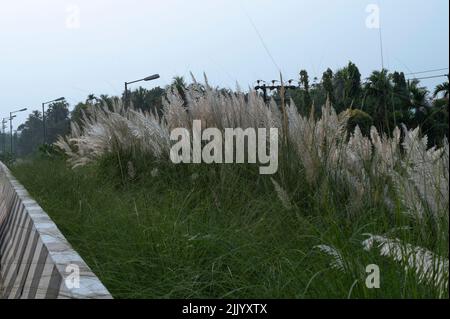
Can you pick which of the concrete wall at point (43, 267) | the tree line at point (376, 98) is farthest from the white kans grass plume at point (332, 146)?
the concrete wall at point (43, 267)

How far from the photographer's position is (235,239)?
2.73 metres

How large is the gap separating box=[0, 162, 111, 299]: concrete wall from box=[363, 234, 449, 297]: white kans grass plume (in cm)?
108

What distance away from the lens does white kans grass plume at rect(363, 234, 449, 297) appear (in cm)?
186

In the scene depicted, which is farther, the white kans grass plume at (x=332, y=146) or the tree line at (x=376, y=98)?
the tree line at (x=376, y=98)

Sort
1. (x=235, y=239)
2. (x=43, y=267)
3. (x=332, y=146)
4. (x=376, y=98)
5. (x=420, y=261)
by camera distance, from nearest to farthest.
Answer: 1. (x=420, y=261)
2. (x=235, y=239)
3. (x=43, y=267)
4. (x=332, y=146)
5. (x=376, y=98)

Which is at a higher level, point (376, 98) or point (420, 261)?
point (376, 98)

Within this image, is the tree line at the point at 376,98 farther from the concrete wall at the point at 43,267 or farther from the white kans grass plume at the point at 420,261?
the concrete wall at the point at 43,267

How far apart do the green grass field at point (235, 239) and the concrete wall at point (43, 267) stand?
0.14 metres

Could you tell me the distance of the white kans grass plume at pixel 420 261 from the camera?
186 cm

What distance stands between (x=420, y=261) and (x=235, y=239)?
3.18 ft

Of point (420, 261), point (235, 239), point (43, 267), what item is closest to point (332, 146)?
point (235, 239)

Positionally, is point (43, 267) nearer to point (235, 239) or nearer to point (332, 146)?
point (235, 239)
